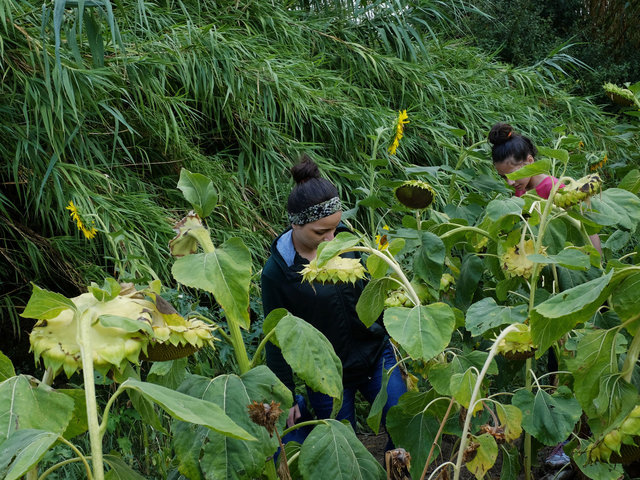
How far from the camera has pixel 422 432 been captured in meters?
1.33

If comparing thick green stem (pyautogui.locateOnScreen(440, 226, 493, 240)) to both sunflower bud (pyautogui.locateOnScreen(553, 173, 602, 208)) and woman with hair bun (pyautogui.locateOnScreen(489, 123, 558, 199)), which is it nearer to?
sunflower bud (pyautogui.locateOnScreen(553, 173, 602, 208))

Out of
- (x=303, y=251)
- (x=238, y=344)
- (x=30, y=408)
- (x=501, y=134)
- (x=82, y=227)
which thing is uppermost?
(x=30, y=408)

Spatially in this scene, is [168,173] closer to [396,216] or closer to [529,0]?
[396,216]

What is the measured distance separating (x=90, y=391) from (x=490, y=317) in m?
0.78

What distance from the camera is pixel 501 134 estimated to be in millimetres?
2736

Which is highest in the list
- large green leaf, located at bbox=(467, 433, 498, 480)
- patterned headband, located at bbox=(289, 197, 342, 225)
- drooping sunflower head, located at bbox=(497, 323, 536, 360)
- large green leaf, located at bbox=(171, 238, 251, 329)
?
large green leaf, located at bbox=(171, 238, 251, 329)

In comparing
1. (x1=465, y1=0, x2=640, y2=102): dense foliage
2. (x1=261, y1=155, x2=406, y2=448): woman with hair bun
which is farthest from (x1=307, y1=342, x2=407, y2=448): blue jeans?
(x1=465, y1=0, x2=640, y2=102): dense foliage

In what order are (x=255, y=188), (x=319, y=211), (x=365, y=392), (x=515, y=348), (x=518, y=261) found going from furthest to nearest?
(x=255, y=188) → (x=365, y=392) → (x=319, y=211) → (x=518, y=261) → (x=515, y=348)

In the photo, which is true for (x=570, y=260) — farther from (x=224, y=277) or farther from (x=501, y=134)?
(x=501, y=134)

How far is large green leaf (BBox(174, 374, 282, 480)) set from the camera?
0.91 metres

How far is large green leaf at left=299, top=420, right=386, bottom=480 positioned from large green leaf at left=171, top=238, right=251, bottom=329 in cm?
23

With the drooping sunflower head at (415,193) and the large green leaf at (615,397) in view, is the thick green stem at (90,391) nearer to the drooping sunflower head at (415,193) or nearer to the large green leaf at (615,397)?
the large green leaf at (615,397)

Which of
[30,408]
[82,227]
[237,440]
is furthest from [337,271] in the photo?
[82,227]

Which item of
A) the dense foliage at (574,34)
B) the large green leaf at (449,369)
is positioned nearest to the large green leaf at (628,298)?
the large green leaf at (449,369)
